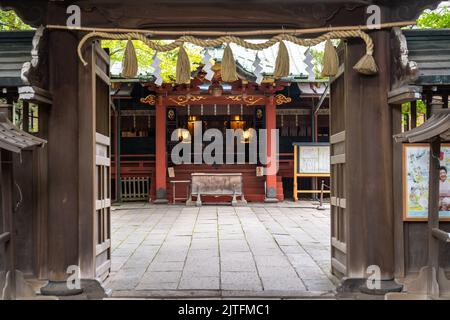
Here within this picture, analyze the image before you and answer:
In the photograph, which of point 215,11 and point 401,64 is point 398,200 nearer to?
point 401,64

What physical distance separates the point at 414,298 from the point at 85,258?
12.8 feet

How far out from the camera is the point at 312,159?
17156 millimetres

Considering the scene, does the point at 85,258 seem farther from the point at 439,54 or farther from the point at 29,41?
the point at 439,54

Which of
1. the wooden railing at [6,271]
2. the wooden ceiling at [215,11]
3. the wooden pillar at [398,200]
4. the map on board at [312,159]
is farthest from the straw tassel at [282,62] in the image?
the map on board at [312,159]

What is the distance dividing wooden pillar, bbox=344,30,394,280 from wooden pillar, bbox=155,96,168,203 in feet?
40.3

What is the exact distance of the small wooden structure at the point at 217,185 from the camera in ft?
54.5

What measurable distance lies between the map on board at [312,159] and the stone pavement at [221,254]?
3.00 m

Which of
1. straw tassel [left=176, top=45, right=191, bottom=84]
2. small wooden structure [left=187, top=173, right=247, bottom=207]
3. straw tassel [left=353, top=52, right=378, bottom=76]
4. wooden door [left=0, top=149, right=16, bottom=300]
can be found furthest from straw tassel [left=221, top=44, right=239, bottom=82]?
small wooden structure [left=187, top=173, right=247, bottom=207]

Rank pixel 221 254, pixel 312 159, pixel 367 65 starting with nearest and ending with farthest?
pixel 367 65 < pixel 221 254 < pixel 312 159

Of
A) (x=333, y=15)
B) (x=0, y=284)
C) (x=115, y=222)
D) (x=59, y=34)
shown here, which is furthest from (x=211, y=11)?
(x=115, y=222)

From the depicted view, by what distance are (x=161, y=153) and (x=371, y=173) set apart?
12.8m

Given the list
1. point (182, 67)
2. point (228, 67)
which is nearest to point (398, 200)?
point (228, 67)

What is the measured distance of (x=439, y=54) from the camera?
5.56 m

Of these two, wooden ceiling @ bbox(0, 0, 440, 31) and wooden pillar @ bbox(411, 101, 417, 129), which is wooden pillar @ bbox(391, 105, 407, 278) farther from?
wooden ceiling @ bbox(0, 0, 440, 31)
